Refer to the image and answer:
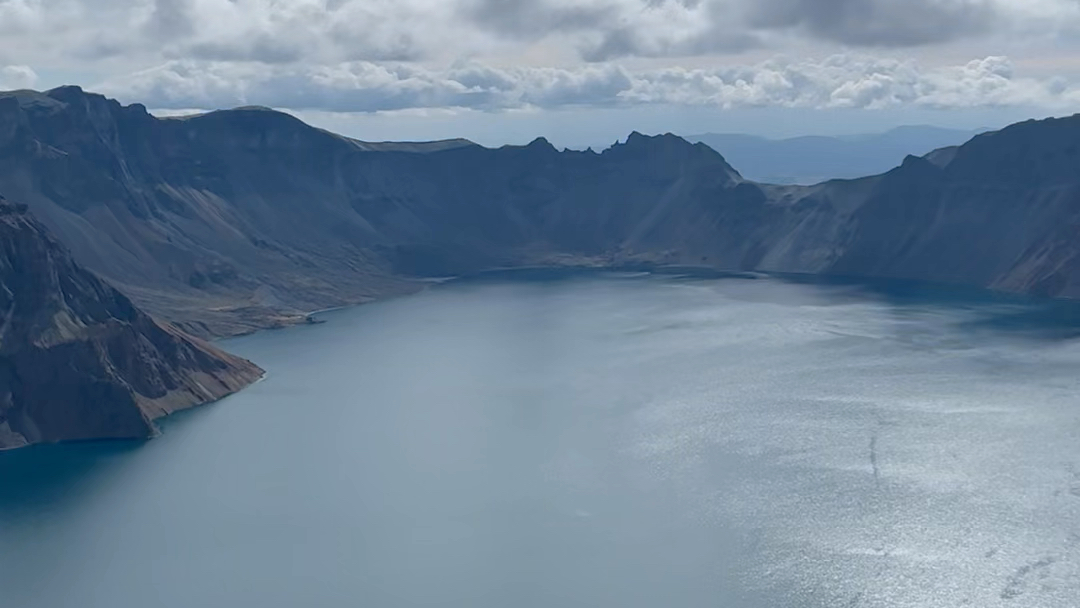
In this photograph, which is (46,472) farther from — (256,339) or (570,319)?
(570,319)

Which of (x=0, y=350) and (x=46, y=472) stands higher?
(x=0, y=350)

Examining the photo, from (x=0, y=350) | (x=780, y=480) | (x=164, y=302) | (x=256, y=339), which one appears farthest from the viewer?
(x=164, y=302)

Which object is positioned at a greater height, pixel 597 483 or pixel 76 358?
pixel 76 358

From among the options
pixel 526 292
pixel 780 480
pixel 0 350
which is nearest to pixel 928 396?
pixel 780 480

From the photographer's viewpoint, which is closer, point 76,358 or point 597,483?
point 597,483

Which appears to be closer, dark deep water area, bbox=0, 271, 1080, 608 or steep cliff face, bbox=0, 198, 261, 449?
dark deep water area, bbox=0, 271, 1080, 608
